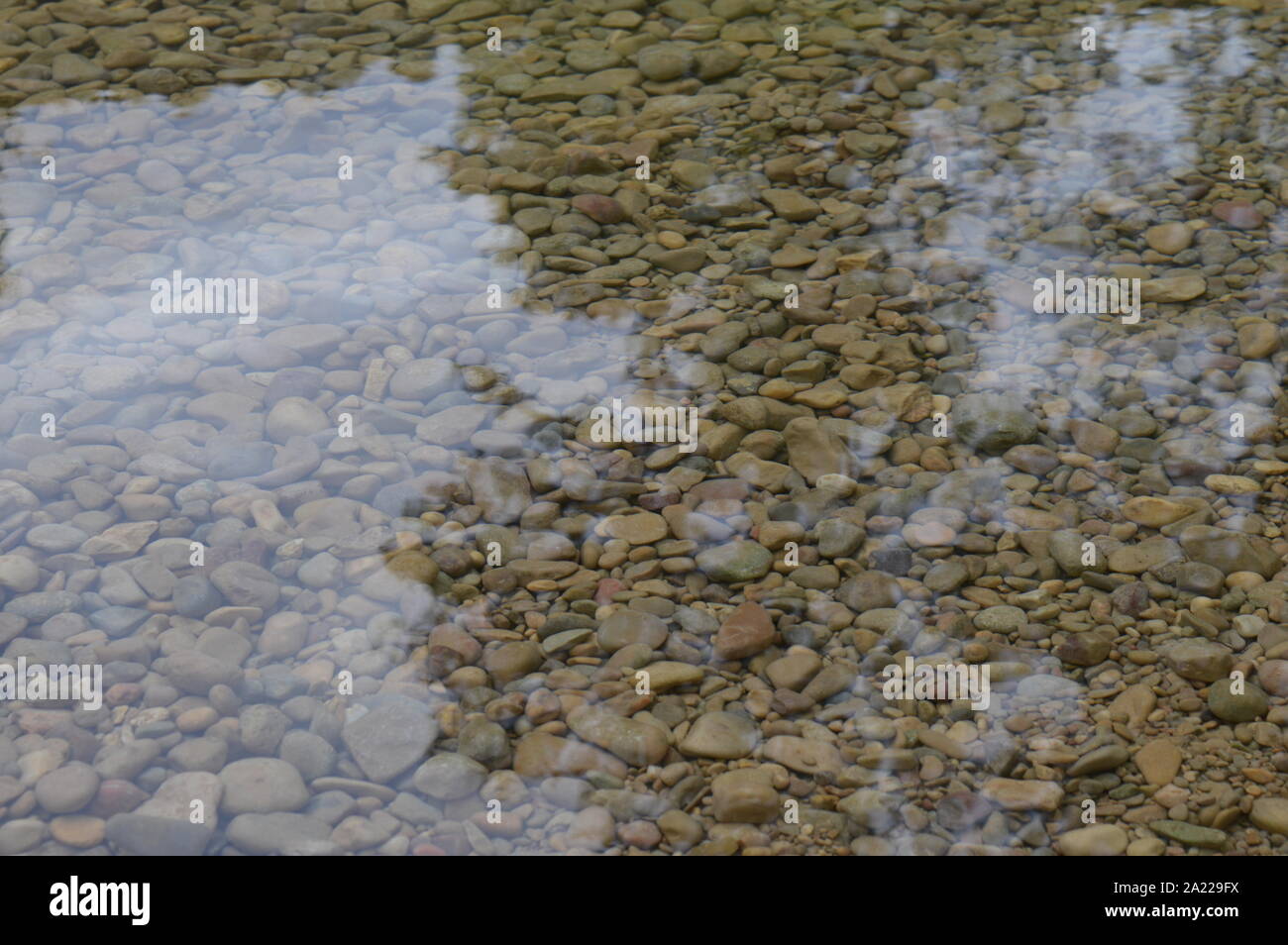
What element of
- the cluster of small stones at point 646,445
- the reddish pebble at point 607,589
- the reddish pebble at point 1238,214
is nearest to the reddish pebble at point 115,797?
the cluster of small stones at point 646,445

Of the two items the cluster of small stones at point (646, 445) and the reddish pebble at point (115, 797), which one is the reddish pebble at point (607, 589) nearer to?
the cluster of small stones at point (646, 445)

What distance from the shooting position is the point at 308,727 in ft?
8.92

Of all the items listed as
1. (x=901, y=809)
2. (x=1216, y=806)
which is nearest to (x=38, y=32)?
(x=901, y=809)

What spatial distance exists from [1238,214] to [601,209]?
7.08 ft

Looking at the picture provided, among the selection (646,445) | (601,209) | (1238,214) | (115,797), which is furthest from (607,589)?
(1238,214)

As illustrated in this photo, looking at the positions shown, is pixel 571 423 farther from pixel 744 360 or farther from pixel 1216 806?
pixel 1216 806

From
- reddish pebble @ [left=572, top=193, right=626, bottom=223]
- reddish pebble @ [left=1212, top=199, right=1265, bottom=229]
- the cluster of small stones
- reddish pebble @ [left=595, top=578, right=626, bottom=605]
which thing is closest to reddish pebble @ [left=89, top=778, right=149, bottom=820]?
the cluster of small stones

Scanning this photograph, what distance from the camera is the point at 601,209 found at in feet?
13.8

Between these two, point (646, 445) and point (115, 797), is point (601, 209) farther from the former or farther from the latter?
point (115, 797)

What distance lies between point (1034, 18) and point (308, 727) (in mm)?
4256

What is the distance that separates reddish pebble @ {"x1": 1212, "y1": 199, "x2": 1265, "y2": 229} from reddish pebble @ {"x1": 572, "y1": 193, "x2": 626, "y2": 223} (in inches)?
79.5

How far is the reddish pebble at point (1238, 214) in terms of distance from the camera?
13.6 feet

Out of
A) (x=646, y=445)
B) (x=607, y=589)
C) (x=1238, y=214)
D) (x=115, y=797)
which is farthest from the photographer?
(x=1238, y=214)
